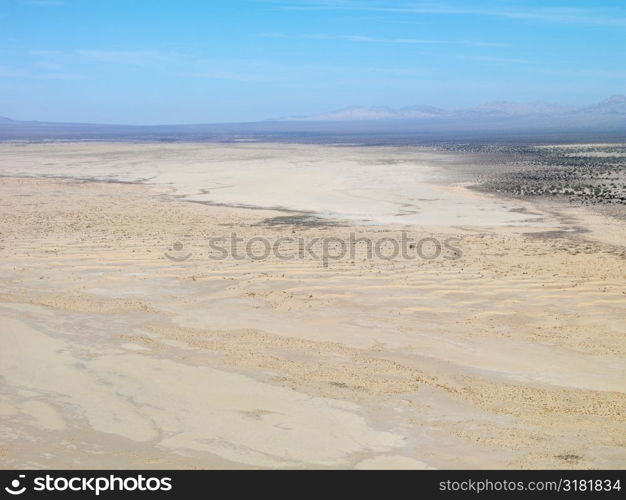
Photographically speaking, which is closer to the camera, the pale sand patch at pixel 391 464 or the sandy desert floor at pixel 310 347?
the pale sand patch at pixel 391 464

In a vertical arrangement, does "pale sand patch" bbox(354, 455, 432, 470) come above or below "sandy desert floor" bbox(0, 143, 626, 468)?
below

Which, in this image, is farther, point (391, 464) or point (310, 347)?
point (310, 347)

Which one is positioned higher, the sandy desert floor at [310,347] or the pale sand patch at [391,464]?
the sandy desert floor at [310,347]

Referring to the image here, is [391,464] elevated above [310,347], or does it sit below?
below

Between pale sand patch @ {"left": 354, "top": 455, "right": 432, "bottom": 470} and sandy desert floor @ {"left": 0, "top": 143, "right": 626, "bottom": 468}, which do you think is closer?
pale sand patch @ {"left": 354, "top": 455, "right": 432, "bottom": 470}

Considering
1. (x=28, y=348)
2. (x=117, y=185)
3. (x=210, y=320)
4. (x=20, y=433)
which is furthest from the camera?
(x=117, y=185)
